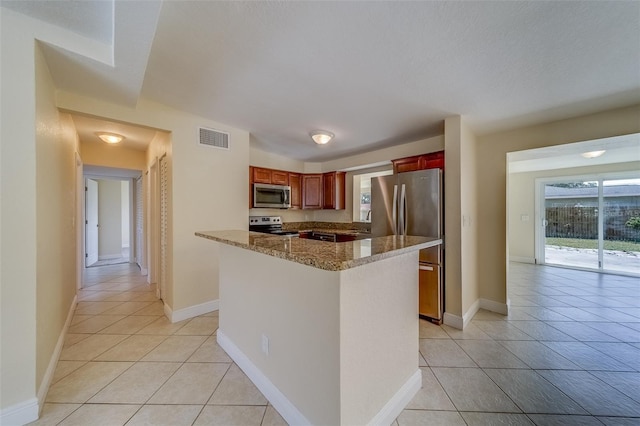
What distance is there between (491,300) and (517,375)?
61.1 inches

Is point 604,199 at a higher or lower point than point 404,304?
higher

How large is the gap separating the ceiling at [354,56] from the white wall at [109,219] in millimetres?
5924

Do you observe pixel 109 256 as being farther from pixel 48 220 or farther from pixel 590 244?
pixel 590 244

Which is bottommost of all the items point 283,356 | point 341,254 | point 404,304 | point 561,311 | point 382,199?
point 561,311

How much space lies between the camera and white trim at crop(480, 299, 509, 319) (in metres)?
3.10

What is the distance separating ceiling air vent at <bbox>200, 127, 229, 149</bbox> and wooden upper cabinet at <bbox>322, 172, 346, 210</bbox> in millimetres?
2232

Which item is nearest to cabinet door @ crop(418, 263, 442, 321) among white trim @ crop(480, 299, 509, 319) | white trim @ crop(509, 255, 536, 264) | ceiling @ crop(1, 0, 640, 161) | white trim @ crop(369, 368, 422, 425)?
white trim @ crop(480, 299, 509, 319)

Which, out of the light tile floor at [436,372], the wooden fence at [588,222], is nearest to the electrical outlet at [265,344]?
the light tile floor at [436,372]

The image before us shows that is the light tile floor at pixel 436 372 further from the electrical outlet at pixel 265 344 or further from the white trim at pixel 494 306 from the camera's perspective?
the electrical outlet at pixel 265 344

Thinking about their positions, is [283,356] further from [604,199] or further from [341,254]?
[604,199]

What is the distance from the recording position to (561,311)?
10.4 ft

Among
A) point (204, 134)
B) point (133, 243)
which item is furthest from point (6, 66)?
point (133, 243)

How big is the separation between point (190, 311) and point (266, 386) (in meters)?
1.72

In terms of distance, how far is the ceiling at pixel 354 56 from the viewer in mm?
1357
